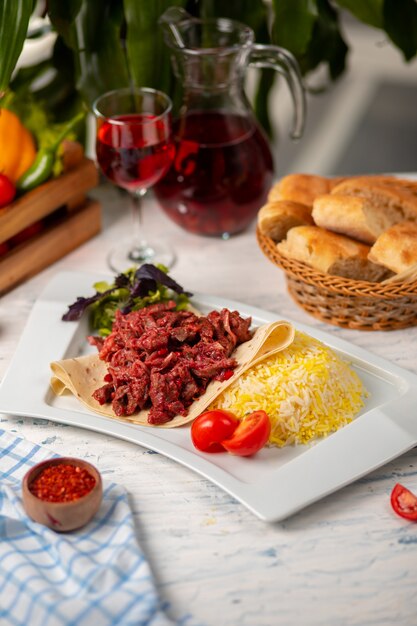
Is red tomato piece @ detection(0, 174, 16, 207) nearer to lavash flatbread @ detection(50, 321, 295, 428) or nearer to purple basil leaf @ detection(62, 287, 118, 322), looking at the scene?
purple basil leaf @ detection(62, 287, 118, 322)

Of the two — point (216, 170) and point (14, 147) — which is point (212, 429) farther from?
point (14, 147)

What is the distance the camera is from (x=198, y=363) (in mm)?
1764

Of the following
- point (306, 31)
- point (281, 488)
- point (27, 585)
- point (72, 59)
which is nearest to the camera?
point (27, 585)

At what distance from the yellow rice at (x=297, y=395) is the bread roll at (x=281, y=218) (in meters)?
0.43

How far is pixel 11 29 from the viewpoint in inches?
80.6

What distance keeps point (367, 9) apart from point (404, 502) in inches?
60.3

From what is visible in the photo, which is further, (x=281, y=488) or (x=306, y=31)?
(x=306, y=31)

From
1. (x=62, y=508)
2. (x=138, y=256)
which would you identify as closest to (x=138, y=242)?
(x=138, y=256)

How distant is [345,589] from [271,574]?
0.42 feet

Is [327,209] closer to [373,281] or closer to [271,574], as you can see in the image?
[373,281]

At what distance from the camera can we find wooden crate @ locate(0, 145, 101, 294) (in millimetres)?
2241

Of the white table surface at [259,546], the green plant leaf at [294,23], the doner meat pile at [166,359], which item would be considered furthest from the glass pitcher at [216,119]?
Result: the white table surface at [259,546]

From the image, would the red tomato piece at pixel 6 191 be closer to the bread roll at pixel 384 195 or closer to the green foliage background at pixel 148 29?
the green foliage background at pixel 148 29

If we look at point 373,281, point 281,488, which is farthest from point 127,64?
point 281,488
